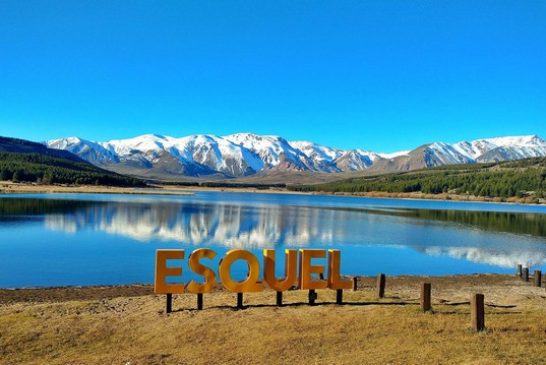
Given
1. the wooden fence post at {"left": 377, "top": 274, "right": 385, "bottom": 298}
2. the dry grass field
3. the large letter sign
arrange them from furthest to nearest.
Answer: the wooden fence post at {"left": 377, "top": 274, "right": 385, "bottom": 298} → the large letter sign → the dry grass field

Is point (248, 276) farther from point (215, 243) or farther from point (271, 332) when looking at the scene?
point (215, 243)

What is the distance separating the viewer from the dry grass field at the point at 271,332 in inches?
674

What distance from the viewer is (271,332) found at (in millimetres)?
19703

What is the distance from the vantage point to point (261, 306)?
23891 mm

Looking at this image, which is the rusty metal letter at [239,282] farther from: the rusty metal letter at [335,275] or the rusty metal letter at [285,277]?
the rusty metal letter at [335,275]

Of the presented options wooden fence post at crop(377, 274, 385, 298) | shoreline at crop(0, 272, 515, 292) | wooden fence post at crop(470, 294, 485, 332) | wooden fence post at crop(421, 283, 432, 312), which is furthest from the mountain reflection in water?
wooden fence post at crop(470, 294, 485, 332)

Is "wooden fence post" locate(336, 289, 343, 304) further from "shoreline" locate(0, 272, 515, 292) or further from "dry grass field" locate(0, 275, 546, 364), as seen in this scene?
"shoreline" locate(0, 272, 515, 292)

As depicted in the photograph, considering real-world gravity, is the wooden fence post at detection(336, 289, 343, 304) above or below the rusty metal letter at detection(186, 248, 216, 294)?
below

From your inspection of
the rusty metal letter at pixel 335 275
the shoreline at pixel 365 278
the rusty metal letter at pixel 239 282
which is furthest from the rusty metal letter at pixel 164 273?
the shoreline at pixel 365 278

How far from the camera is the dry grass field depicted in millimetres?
17125

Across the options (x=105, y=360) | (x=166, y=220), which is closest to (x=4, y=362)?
(x=105, y=360)

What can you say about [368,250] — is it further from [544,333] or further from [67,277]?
[544,333]

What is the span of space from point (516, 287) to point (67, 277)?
105 ft

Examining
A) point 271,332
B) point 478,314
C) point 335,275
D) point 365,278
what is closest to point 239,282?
point 271,332
